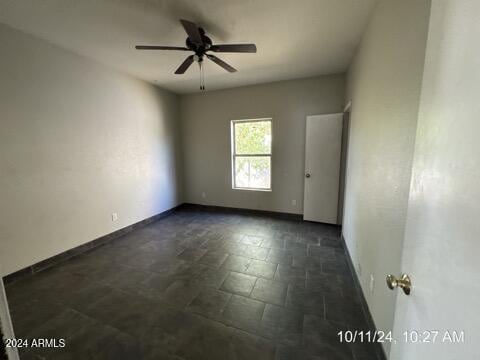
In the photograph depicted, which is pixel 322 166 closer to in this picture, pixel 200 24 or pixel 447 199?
pixel 200 24

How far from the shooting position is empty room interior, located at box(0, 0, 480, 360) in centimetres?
58

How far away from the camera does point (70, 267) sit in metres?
2.44

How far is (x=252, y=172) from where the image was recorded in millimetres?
4359

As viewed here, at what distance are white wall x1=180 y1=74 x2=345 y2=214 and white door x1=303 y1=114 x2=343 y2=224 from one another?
21 centimetres

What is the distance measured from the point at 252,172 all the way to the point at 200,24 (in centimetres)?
280

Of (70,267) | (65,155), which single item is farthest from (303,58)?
(70,267)

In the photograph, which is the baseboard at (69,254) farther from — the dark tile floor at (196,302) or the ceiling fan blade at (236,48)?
the ceiling fan blade at (236,48)

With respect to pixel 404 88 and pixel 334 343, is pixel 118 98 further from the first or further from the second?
pixel 334 343

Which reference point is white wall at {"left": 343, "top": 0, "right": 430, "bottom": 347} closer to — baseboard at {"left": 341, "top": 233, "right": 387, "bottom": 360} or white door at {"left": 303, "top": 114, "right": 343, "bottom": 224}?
baseboard at {"left": 341, "top": 233, "right": 387, "bottom": 360}

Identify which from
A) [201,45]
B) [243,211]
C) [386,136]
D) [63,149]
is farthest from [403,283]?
[243,211]

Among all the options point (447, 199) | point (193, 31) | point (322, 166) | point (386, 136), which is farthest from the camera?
point (322, 166)

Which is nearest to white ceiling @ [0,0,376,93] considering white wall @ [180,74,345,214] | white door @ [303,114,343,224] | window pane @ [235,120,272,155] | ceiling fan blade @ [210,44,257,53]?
ceiling fan blade @ [210,44,257,53]

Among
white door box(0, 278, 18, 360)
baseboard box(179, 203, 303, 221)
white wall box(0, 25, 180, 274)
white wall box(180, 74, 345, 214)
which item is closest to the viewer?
white door box(0, 278, 18, 360)

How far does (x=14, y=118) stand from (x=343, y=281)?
12.8 ft
